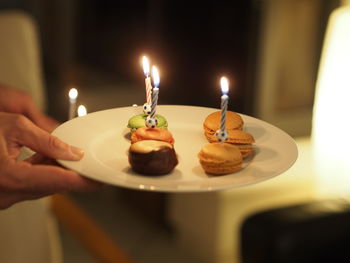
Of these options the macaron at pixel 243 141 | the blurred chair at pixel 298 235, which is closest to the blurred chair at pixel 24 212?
the blurred chair at pixel 298 235

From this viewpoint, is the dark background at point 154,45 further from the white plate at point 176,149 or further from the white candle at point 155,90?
the white candle at point 155,90

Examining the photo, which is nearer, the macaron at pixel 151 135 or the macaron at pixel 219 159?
the macaron at pixel 219 159

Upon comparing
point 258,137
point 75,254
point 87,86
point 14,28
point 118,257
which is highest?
point 14,28

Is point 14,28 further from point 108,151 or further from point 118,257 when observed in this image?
point 108,151

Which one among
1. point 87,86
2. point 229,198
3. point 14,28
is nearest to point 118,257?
point 229,198

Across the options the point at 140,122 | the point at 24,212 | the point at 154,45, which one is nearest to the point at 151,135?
the point at 140,122

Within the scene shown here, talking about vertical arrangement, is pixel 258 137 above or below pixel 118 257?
above
